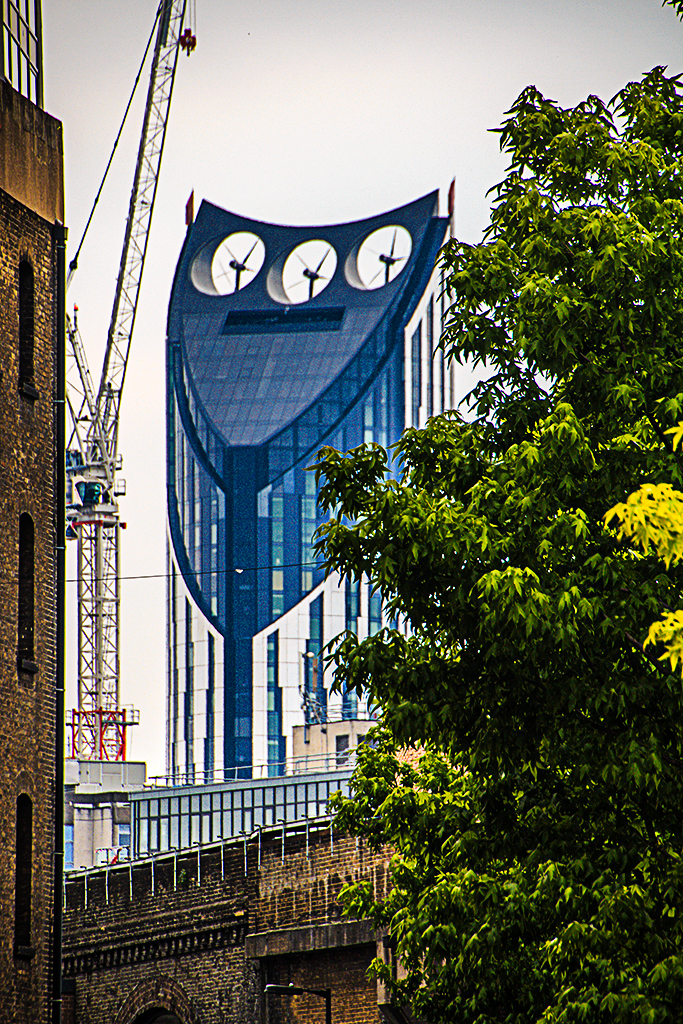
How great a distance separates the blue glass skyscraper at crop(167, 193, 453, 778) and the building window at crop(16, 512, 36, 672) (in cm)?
14413

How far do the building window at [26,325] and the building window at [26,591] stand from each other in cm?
231

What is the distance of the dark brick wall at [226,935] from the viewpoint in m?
36.3

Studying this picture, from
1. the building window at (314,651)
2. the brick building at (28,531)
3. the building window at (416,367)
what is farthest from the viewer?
the building window at (416,367)

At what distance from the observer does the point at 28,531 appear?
27.0 meters

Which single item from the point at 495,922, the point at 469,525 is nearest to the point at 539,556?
the point at 469,525

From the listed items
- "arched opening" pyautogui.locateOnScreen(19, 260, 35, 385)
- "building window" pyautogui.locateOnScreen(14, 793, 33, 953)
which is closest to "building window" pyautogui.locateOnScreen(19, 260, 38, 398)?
"arched opening" pyautogui.locateOnScreen(19, 260, 35, 385)

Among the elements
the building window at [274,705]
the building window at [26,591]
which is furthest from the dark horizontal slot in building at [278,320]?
the building window at [26,591]

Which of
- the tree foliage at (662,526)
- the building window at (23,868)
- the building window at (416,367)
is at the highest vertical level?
the building window at (416,367)

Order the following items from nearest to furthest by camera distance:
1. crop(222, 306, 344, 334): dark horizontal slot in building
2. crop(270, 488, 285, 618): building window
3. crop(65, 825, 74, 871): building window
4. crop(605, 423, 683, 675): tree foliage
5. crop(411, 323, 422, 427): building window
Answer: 1. crop(605, 423, 683, 675): tree foliage
2. crop(65, 825, 74, 871): building window
3. crop(270, 488, 285, 618): building window
4. crop(411, 323, 422, 427): building window
5. crop(222, 306, 344, 334): dark horizontal slot in building

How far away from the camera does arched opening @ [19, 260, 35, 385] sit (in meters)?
27.6

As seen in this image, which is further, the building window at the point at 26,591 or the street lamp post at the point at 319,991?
the street lamp post at the point at 319,991

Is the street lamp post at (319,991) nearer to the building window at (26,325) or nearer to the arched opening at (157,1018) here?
the arched opening at (157,1018)

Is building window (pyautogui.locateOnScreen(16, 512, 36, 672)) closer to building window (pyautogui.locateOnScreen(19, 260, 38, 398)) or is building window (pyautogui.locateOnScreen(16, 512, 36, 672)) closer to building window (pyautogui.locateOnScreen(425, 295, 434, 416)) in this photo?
building window (pyautogui.locateOnScreen(19, 260, 38, 398))

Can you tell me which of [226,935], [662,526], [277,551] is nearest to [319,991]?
[226,935]
